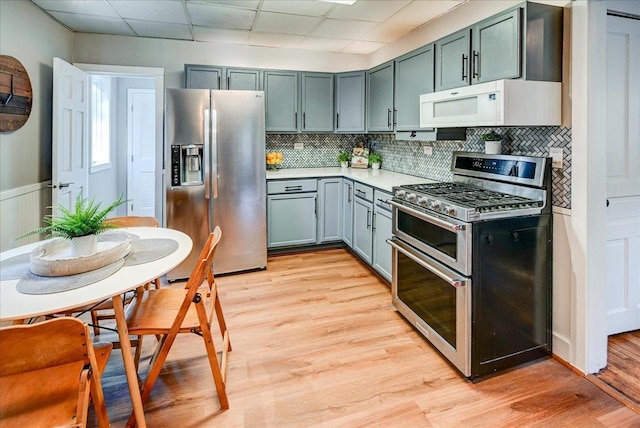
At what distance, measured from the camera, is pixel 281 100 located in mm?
4371

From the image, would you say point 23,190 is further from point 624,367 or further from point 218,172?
point 624,367

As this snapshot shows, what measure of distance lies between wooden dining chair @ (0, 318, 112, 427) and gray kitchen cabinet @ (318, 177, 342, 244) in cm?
314

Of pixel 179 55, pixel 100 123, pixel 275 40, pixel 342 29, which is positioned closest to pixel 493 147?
pixel 342 29

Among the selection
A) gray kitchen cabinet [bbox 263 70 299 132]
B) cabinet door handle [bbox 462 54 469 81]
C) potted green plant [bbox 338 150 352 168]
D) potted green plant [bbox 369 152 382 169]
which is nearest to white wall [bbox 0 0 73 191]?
gray kitchen cabinet [bbox 263 70 299 132]

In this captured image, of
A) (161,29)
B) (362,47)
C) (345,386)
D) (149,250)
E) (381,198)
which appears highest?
(362,47)

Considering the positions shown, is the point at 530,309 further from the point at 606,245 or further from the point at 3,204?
the point at 3,204

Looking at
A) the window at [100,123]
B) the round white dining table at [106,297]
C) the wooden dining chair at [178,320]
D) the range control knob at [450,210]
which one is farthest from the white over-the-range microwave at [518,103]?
the window at [100,123]

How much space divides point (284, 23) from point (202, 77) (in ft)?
3.58

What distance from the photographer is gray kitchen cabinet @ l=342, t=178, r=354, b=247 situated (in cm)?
420

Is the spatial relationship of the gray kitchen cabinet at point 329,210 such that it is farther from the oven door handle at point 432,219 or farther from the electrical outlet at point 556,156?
the electrical outlet at point 556,156

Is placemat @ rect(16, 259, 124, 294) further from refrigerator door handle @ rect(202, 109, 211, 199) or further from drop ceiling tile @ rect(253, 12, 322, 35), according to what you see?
drop ceiling tile @ rect(253, 12, 322, 35)

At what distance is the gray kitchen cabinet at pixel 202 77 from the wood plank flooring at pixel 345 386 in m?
2.51

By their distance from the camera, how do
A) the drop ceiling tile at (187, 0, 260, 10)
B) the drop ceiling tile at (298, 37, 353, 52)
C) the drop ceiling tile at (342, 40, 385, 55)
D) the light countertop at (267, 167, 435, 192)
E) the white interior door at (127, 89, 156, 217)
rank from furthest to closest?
the white interior door at (127, 89, 156, 217), the drop ceiling tile at (342, 40, 385, 55), the drop ceiling tile at (298, 37, 353, 52), the light countertop at (267, 167, 435, 192), the drop ceiling tile at (187, 0, 260, 10)

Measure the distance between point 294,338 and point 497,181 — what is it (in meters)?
1.77
